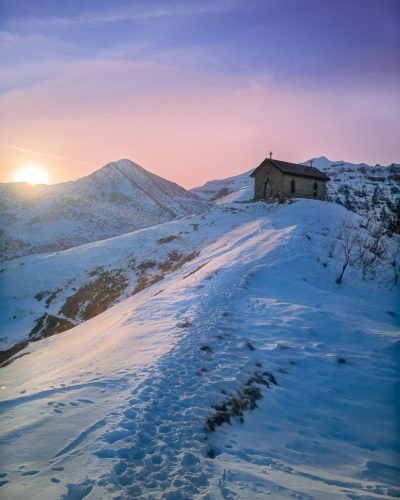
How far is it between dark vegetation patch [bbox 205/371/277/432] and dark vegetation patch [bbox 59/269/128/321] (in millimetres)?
20336

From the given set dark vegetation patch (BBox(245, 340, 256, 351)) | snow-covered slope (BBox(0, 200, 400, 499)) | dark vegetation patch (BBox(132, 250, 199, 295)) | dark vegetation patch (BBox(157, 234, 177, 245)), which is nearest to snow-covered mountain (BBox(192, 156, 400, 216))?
dark vegetation patch (BBox(157, 234, 177, 245))

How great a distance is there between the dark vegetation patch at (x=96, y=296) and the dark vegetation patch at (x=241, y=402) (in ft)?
66.7

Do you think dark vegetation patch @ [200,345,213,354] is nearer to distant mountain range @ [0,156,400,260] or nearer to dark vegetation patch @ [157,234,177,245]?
dark vegetation patch @ [157,234,177,245]

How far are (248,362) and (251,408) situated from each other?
1421mm

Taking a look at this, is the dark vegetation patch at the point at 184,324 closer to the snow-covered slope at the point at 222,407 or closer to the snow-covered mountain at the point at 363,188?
the snow-covered slope at the point at 222,407

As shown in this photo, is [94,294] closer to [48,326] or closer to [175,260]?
[48,326]

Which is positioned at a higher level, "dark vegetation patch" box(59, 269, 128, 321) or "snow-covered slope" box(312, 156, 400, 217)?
"snow-covered slope" box(312, 156, 400, 217)

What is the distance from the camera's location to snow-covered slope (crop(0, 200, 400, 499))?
414 centimetres

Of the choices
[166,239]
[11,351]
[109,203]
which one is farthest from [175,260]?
[109,203]

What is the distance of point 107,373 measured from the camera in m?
7.11

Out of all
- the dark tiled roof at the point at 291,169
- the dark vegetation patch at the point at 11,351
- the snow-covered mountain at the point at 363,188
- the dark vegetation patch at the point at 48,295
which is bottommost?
the dark vegetation patch at the point at 11,351

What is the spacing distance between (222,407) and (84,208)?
7320 centimetres

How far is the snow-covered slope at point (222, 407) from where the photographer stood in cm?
414

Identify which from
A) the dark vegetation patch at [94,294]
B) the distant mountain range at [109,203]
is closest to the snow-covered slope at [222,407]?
the dark vegetation patch at [94,294]
